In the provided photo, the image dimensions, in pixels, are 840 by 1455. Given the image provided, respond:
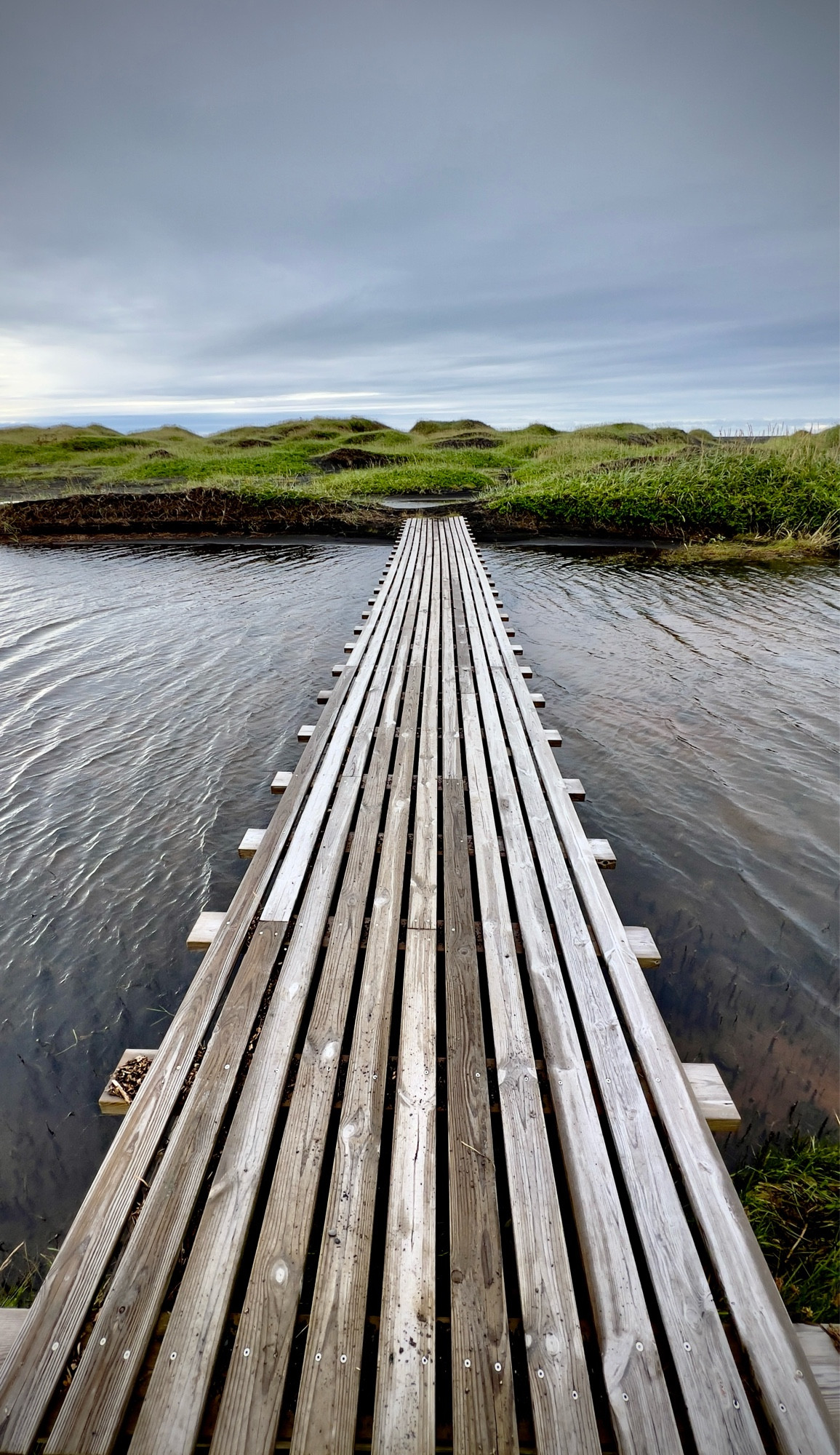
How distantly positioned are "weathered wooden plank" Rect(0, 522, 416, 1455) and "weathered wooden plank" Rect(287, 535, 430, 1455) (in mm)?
466

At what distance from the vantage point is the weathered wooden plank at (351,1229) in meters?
1.39

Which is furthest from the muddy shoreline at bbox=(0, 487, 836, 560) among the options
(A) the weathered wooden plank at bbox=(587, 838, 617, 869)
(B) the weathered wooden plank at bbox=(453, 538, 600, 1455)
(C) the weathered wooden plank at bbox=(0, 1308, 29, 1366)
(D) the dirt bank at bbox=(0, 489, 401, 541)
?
(C) the weathered wooden plank at bbox=(0, 1308, 29, 1366)

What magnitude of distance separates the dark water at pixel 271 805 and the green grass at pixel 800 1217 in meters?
0.20

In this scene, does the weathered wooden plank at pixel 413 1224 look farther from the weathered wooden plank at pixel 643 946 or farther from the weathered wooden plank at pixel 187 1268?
the weathered wooden plank at pixel 643 946

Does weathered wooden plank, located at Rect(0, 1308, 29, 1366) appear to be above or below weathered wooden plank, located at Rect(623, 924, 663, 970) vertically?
below

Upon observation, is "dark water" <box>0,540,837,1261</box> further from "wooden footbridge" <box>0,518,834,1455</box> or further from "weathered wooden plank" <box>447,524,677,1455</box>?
"weathered wooden plank" <box>447,524,677,1455</box>

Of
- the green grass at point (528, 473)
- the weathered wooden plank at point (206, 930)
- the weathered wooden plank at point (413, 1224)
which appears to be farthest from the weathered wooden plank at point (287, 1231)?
the green grass at point (528, 473)

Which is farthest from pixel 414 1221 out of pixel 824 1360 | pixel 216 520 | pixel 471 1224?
pixel 216 520

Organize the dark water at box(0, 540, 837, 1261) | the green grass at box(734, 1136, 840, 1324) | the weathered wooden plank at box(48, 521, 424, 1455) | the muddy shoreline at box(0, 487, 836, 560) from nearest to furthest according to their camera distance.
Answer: the weathered wooden plank at box(48, 521, 424, 1455), the green grass at box(734, 1136, 840, 1324), the dark water at box(0, 540, 837, 1261), the muddy shoreline at box(0, 487, 836, 560)

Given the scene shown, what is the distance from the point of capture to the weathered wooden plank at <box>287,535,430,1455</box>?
4.56 ft

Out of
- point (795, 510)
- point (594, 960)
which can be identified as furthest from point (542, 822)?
point (795, 510)

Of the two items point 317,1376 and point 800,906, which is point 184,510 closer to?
Answer: point 800,906

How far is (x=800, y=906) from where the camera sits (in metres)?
4.08

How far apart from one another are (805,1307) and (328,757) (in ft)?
11.2
